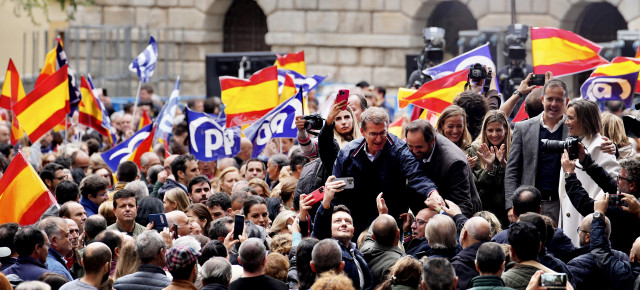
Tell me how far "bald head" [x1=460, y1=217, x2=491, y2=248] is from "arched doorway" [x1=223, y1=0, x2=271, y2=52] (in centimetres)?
1757

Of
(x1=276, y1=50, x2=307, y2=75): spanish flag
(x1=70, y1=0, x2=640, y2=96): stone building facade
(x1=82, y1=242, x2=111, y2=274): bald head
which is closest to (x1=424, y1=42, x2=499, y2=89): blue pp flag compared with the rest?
(x1=276, y1=50, x2=307, y2=75): spanish flag

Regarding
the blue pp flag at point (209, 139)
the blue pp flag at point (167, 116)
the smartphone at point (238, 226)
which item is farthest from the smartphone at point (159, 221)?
the blue pp flag at point (167, 116)

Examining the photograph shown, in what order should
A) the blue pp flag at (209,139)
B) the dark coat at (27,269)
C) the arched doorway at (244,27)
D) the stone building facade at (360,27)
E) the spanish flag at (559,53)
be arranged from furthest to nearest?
the arched doorway at (244,27) → the stone building facade at (360,27) → the blue pp flag at (209,139) → the spanish flag at (559,53) → the dark coat at (27,269)

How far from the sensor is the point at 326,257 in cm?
680

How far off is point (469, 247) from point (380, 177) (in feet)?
4.07

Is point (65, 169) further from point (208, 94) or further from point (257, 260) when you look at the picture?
point (208, 94)

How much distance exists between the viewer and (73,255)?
344 inches

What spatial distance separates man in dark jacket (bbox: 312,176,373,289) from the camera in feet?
23.7

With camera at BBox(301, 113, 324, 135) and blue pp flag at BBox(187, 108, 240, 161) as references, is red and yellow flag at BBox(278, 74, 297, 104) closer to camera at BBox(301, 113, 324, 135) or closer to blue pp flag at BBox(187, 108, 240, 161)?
blue pp flag at BBox(187, 108, 240, 161)

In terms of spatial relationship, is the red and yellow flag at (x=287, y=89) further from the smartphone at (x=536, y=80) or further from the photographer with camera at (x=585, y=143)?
the photographer with camera at (x=585, y=143)

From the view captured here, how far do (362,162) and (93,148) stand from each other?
6866 millimetres

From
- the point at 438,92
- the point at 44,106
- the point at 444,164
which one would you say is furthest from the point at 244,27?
the point at 444,164

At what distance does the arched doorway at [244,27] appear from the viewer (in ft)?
80.7

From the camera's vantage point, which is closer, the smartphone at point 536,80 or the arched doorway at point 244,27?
the smartphone at point 536,80
